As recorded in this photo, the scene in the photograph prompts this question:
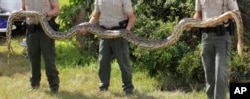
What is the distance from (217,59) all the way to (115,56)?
1794mm

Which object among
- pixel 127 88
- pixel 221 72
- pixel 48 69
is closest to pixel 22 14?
pixel 48 69

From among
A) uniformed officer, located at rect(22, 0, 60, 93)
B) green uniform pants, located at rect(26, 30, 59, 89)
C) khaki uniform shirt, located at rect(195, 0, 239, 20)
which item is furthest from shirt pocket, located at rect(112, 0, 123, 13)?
khaki uniform shirt, located at rect(195, 0, 239, 20)

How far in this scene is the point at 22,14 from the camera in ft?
22.7

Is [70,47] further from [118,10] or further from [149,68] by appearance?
[118,10]

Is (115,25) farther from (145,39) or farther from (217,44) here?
(217,44)

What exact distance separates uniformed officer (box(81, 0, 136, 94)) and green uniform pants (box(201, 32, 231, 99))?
133 cm

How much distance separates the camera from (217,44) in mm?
5699

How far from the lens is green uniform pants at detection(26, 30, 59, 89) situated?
23.0 ft

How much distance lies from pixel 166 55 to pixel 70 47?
12.2 ft

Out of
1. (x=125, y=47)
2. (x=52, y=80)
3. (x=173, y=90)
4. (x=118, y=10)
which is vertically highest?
(x=118, y=10)

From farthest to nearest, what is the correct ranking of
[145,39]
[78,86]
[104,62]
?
[78,86] < [104,62] < [145,39]

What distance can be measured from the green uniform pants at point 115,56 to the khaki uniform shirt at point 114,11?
10.7 inches

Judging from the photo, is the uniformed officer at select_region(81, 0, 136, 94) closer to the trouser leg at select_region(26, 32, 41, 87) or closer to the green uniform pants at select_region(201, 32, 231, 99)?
the trouser leg at select_region(26, 32, 41, 87)

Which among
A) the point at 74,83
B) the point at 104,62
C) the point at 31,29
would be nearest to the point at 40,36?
the point at 31,29
